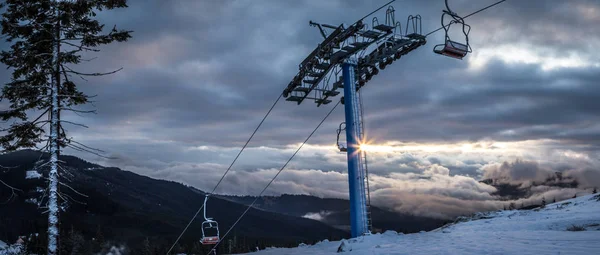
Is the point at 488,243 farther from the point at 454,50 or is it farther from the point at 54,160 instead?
the point at 54,160

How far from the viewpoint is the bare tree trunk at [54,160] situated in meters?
20.0

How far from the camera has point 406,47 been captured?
23062 mm

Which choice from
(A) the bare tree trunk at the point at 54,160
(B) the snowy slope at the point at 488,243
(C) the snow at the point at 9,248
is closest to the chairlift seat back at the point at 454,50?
(B) the snowy slope at the point at 488,243

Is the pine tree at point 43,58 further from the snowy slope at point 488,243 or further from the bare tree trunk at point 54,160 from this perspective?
the snowy slope at point 488,243

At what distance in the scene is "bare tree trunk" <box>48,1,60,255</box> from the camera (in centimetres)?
2005

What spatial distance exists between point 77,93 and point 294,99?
40.0 feet

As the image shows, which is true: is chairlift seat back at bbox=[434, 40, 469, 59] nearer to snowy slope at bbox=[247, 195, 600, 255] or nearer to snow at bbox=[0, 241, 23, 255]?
snowy slope at bbox=[247, 195, 600, 255]

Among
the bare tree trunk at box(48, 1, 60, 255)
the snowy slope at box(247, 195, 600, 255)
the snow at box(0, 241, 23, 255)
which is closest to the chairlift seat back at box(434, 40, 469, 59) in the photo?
the snowy slope at box(247, 195, 600, 255)

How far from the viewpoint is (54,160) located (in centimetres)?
2058

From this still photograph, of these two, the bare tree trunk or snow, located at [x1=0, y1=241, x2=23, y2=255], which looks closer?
the bare tree trunk

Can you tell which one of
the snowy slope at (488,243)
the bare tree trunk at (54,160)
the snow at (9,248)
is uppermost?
the bare tree trunk at (54,160)

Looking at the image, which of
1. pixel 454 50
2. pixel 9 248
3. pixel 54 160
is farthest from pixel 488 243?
pixel 9 248

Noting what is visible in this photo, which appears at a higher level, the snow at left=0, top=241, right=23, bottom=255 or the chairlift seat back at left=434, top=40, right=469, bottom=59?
the chairlift seat back at left=434, top=40, right=469, bottom=59

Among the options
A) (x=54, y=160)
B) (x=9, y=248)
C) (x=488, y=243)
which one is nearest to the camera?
(x=488, y=243)
